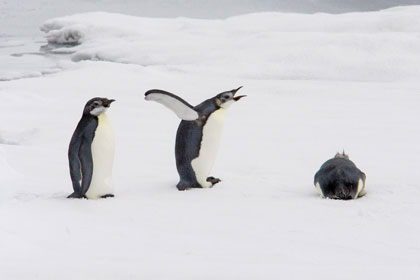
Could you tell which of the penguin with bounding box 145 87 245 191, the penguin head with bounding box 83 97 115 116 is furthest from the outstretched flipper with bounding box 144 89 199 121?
the penguin head with bounding box 83 97 115 116

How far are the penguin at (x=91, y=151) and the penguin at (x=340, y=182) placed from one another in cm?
132

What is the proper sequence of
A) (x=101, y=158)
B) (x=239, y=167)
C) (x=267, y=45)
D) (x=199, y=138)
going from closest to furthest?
(x=101, y=158)
(x=199, y=138)
(x=239, y=167)
(x=267, y=45)

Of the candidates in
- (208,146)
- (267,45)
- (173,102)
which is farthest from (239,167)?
(267,45)

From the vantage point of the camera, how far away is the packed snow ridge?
9.63 meters

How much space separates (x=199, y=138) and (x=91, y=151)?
699mm

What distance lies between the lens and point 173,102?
11.8 feet

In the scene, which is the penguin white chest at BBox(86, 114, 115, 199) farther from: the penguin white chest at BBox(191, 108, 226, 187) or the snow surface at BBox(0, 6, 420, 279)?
the penguin white chest at BBox(191, 108, 226, 187)

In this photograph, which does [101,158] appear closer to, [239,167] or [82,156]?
[82,156]

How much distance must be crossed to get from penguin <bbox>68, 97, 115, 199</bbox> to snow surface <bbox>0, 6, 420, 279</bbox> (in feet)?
0.48

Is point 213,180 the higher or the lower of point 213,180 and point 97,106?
the lower

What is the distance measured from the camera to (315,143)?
5.49 meters

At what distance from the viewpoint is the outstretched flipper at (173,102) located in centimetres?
344

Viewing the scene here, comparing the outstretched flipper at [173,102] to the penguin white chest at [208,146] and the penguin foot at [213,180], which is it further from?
the penguin foot at [213,180]

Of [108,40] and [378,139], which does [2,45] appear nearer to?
[108,40]
